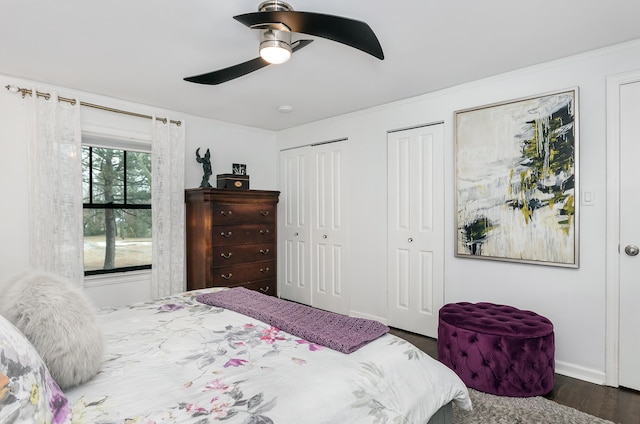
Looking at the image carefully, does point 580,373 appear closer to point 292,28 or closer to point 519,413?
point 519,413

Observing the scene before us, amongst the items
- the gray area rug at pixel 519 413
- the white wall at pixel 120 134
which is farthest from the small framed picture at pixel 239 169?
the gray area rug at pixel 519 413

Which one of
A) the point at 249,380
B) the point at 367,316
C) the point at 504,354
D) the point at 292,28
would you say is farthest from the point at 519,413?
the point at 292,28

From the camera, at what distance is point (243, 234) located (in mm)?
3949

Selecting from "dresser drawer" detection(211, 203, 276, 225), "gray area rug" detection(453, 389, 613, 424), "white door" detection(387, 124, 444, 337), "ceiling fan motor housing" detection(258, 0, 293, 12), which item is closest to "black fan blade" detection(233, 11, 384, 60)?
"ceiling fan motor housing" detection(258, 0, 293, 12)

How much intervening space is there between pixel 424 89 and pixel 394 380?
2.68m

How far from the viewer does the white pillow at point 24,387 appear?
704 mm

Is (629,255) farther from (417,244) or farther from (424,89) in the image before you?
(424,89)

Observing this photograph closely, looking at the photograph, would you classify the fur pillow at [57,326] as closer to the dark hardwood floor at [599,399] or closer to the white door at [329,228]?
the dark hardwood floor at [599,399]

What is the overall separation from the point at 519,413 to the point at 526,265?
1.15 meters

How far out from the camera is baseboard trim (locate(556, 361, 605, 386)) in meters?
2.46

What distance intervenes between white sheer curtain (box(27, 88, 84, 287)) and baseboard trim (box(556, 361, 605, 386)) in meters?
4.04

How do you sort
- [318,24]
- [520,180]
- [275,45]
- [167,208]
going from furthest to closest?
[167,208] < [520,180] < [275,45] < [318,24]

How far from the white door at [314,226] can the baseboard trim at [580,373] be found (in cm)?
208

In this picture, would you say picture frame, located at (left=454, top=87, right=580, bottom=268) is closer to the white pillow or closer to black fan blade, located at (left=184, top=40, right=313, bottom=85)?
black fan blade, located at (left=184, top=40, right=313, bottom=85)
